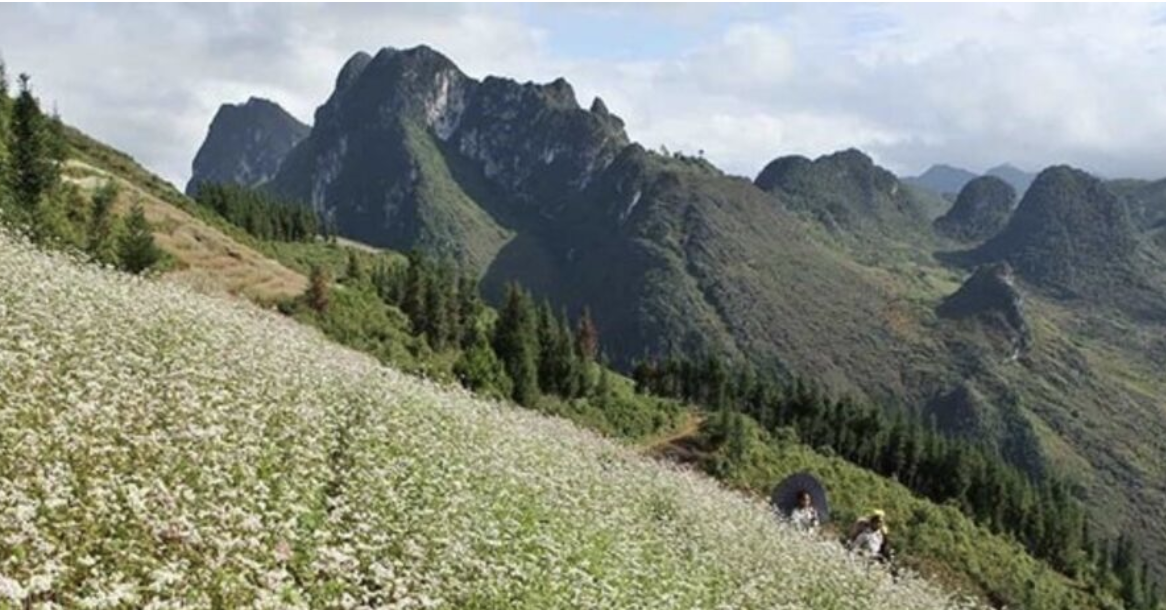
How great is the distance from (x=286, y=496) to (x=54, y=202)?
135ft

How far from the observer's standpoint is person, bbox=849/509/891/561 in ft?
68.0

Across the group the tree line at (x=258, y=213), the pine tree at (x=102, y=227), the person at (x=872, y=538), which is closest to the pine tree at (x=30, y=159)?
the pine tree at (x=102, y=227)

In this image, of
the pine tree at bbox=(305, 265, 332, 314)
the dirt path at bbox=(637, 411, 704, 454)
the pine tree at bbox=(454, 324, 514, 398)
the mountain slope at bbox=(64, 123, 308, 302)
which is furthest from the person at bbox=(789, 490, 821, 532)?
the dirt path at bbox=(637, 411, 704, 454)

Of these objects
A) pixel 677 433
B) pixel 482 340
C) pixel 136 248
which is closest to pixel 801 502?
pixel 136 248

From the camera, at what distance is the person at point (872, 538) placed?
68.0 feet

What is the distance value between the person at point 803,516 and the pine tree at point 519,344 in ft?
141

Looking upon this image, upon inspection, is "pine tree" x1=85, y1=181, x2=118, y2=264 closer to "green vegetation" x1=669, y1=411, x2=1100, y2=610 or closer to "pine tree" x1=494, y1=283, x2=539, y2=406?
"pine tree" x1=494, y1=283, x2=539, y2=406

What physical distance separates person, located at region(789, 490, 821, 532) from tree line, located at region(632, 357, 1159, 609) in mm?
73633

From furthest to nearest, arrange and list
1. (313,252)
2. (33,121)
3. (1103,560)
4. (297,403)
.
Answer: (313,252), (1103,560), (33,121), (297,403)

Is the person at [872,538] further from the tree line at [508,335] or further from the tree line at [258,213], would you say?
the tree line at [258,213]

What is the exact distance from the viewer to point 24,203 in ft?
134

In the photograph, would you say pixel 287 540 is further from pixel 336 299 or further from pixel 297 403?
pixel 336 299

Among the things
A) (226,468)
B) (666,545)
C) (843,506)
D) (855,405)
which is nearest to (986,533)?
(843,506)

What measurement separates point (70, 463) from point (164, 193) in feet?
299
